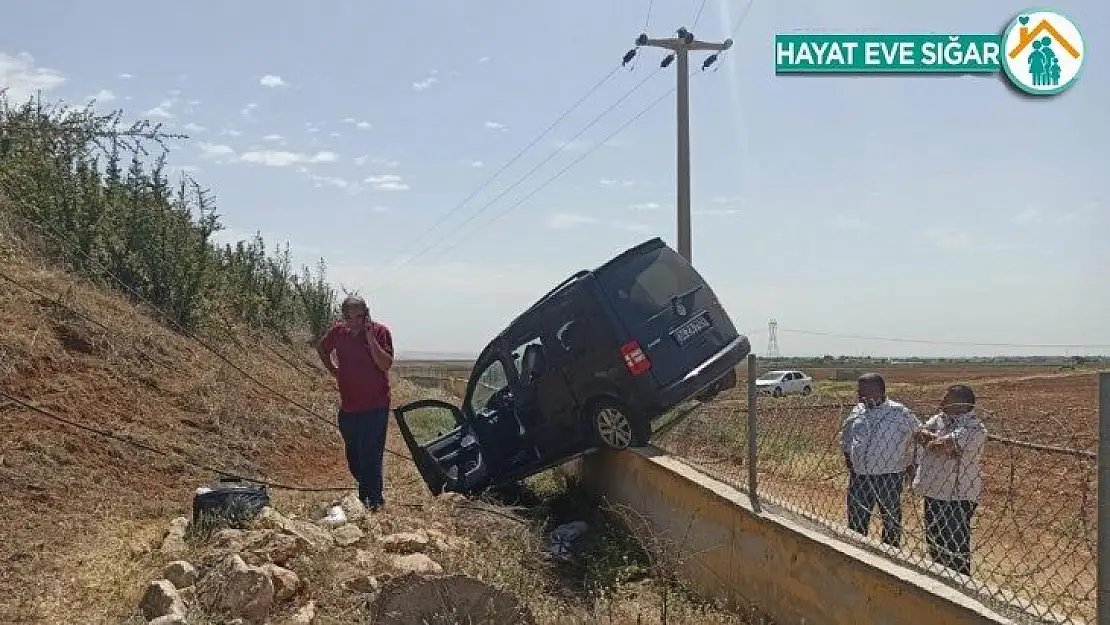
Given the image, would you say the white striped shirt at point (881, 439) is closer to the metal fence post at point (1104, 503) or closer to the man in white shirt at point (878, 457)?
the man in white shirt at point (878, 457)

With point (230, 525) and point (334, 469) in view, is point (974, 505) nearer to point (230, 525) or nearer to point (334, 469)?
point (230, 525)

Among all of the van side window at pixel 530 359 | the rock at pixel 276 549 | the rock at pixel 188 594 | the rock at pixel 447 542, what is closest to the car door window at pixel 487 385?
the van side window at pixel 530 359

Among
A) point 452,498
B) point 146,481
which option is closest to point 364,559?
point 452,498

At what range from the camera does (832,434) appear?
5.69 m

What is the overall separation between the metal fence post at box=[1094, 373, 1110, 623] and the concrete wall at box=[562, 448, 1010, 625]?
33.9 inches

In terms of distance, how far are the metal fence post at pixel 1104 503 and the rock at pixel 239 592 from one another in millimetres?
3834

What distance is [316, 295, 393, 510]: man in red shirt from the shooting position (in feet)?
23.1

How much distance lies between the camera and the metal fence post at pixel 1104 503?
8.10 feet

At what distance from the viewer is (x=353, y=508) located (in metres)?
6.62

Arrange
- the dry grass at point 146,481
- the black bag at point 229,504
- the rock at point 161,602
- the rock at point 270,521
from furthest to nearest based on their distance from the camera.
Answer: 1. the black bag at point 229,504
2. the rock at point 270,521
3. the dry grass at point 146,481
4. the rock at point 161,602

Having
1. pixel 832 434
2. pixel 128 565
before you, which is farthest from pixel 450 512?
pixel 832 434

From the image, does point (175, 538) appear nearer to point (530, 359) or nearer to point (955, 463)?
point (530, 359)

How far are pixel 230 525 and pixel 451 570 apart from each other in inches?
63.0

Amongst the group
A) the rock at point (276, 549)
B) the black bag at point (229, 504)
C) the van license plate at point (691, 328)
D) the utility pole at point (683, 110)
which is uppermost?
the utility pole at point (683, 110)
